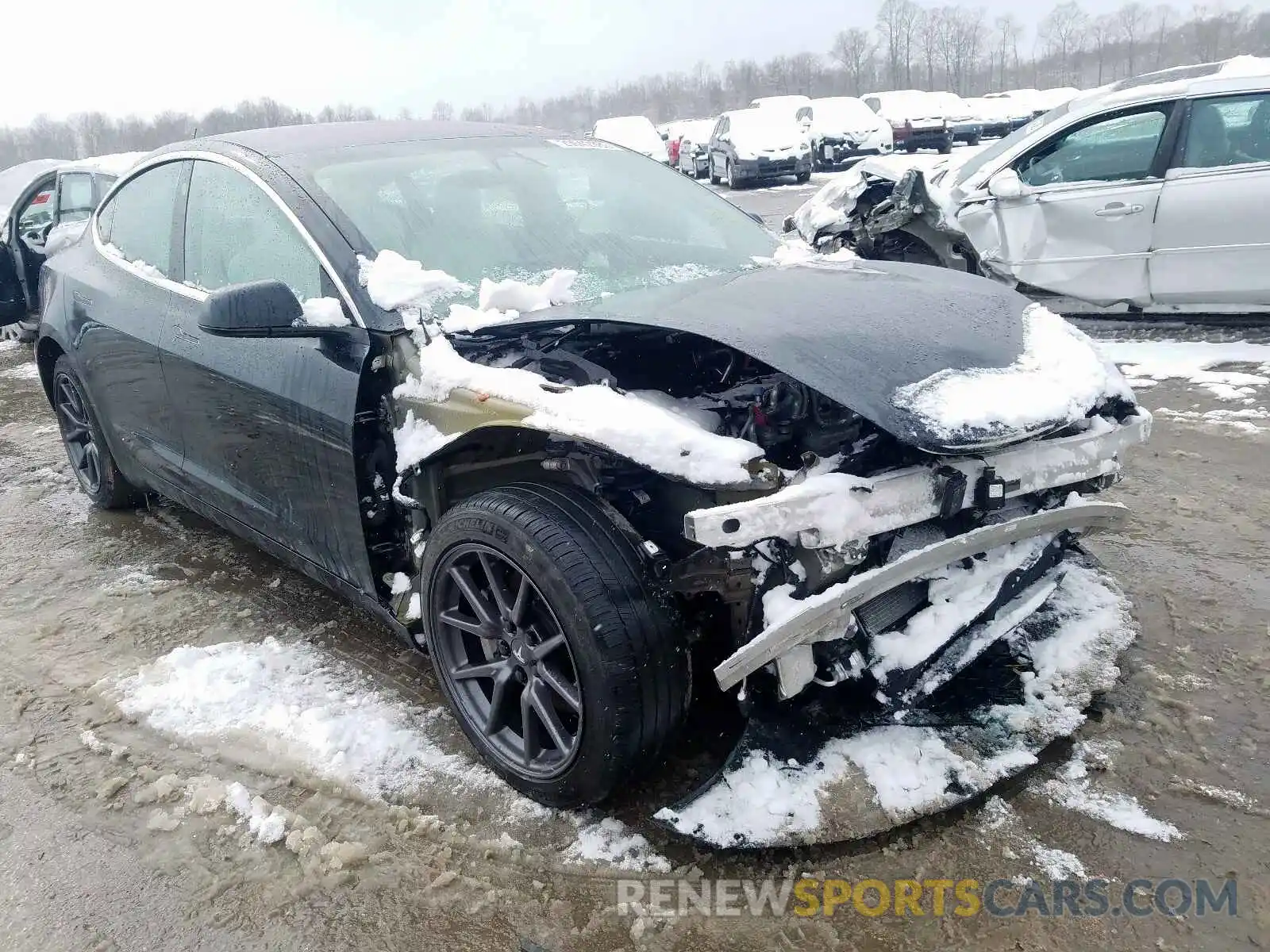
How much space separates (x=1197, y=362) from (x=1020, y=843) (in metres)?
4.71

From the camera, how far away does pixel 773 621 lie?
6.34 feet

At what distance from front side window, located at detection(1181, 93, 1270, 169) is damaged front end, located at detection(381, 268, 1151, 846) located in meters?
4.14

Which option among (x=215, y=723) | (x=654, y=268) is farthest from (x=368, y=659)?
(x=654, y=268)

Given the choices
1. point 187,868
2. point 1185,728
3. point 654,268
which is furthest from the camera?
point 654,268

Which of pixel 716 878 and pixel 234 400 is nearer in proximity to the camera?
pixel 716 878

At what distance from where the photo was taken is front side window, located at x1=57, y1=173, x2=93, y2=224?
8750 millimetres

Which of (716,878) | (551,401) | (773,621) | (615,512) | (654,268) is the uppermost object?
(654,268)

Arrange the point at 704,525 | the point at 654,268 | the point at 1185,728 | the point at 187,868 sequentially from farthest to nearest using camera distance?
1. the point at 654,268
2. the point at 1185,728
3. the point at 187,868
4. the point at 704,525

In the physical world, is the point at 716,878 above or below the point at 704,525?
below

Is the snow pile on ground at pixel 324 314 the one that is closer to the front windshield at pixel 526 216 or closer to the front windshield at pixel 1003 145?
the front windshield at pixel 526 216

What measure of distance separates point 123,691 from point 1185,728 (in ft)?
10.1

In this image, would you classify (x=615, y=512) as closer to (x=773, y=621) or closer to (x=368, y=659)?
(x=773, y=621)


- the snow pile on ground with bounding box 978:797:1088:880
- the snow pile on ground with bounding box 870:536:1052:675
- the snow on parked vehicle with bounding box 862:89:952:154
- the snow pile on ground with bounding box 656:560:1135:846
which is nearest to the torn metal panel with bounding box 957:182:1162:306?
the snow pile on ground with bounding box 656:560:1135:846

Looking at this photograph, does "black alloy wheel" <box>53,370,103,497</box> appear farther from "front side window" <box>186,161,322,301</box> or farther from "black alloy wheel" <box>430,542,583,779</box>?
"black alloy wheel" <box>430,542,583,779</box>
